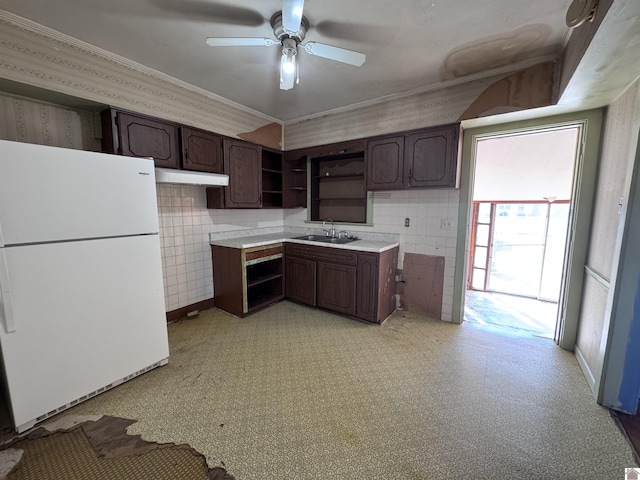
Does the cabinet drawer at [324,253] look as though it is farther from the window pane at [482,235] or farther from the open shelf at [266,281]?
the window pane at [482,235]

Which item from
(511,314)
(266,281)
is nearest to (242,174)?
(266,281)

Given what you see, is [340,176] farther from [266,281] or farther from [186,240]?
[186,240]

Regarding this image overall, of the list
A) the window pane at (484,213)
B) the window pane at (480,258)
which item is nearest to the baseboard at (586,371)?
the window pane at (480,258)

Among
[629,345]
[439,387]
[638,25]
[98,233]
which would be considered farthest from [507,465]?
[98,233]

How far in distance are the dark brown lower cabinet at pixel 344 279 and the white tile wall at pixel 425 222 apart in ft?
0.89

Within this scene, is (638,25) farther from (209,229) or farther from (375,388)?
(209,229)

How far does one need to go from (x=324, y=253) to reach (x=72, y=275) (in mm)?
2231

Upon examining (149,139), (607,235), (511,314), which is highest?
(149,139)

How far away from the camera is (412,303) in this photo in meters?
3.22

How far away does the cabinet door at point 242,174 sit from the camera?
120 inches

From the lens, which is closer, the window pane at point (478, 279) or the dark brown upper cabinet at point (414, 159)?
the dark brown upper cabinet at point (414, 159)

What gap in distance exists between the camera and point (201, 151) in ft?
9.20

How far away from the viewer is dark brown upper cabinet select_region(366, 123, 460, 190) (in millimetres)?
2619

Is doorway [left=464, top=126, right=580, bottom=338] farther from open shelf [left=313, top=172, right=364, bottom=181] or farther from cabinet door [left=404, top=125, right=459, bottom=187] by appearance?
open shelf [left=313, top=172, right=364, bottom=181]
